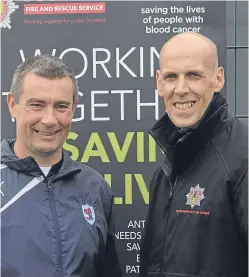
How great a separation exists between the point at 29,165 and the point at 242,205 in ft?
2.29

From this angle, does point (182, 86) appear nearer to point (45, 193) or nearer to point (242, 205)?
point (242, 205)

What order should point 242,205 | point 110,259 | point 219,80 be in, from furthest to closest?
point 110,259 < point 219,80 < point 242,205

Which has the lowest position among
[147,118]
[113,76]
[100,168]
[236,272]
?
[236,272]

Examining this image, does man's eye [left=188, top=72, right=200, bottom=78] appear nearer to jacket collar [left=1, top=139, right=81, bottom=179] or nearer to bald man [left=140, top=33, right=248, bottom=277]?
bald man [left=140, top=33, right=248, bottom=277]

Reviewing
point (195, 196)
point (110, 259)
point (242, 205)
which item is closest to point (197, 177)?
point (195, 196)

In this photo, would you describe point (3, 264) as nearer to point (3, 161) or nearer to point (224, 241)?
point (3, 161)

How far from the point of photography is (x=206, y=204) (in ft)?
5.11

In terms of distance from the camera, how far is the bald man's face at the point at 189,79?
1652mm

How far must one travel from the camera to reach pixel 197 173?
1613 mm

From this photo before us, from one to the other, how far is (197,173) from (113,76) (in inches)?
30.2

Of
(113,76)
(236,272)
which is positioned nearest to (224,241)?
(236,272)

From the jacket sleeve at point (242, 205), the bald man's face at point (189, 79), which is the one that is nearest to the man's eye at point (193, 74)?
the bald man's face at point (189, 79)

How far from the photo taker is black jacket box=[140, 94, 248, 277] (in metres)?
1.53

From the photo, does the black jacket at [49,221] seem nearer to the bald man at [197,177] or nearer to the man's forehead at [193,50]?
the bald man at [197,177]
